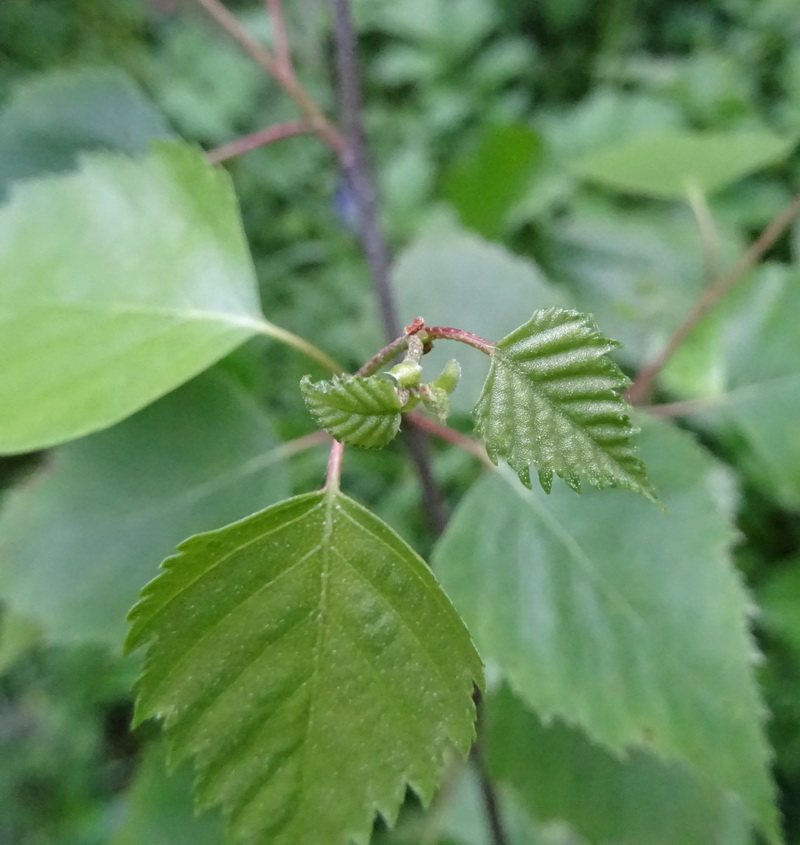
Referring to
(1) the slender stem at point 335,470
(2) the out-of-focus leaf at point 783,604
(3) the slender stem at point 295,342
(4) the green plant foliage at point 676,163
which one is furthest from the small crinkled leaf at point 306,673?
(2) the out-of-focus leaf at point 783,604

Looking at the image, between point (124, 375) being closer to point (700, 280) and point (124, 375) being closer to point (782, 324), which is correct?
point (782, 324)

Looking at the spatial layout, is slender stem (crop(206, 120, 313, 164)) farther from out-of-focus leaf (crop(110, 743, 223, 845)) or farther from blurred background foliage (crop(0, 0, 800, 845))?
out-of-focus leaf (crop(110, 743, 223, 845))

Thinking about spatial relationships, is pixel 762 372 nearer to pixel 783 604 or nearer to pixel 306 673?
pixel 783 604

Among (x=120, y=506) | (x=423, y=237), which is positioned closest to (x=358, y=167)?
(x=423, y=237)

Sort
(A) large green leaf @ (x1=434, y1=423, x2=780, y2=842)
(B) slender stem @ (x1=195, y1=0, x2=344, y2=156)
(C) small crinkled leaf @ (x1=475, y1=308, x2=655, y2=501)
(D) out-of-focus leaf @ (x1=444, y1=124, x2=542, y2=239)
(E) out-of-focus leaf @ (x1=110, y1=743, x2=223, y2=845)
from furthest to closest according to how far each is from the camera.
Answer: (D) out-of-focus leaf @ (x1=444, y1=124, x2=542, y2=239) → (E) out-of-focus leaf @ (x1=110, y1=743, x2=223, y2=845) → (B) slender stem @ (x1=195, y1=0, x2=344, y2=156) → (A) large green leaf @ (x1=434, y1=423, x2=780, y2=842) → (C) small crinkled leaf @ (x1=475, y1=308, x2=655, y2=501)

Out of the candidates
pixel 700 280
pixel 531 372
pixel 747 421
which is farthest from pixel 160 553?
pixel 700 280

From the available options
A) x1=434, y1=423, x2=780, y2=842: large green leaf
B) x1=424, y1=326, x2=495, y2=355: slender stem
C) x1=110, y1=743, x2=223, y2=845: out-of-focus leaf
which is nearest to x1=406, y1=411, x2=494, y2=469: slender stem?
x1=434, y1=423, x2=780, y2=842: large green leaf
